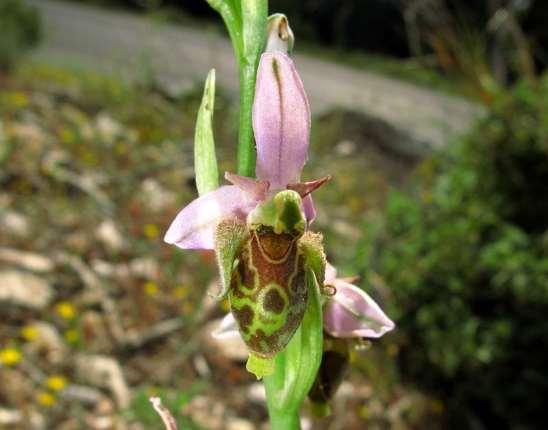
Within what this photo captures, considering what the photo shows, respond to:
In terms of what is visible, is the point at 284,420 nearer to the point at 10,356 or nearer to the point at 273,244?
the point at 273,244

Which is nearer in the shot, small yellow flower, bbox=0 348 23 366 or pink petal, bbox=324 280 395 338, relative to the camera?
pink petal, bbox=324 280 395 338

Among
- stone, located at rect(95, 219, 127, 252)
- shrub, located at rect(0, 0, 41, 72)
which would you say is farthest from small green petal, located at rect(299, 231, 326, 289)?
shrub, located at rect(0, 0, 41, 72)

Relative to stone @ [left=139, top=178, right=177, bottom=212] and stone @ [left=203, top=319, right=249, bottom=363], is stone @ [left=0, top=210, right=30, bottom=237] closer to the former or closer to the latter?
stone @ [left=139, top=178, right=177, bottom=212]

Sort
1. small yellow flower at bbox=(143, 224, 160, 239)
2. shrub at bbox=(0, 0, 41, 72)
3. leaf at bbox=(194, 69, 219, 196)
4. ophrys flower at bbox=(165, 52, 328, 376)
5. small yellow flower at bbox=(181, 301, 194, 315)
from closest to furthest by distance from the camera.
→ ophrys flower at bbox=(165, 52, 328, 376), leaf at bbox=(194, 69, 219, 196), small yellow flower at bbox=(181, 301, 194, 315), small yellow flower at bbox=(143, 224, 160, 239), shrub at bbox=(0, 0, 41, 72)

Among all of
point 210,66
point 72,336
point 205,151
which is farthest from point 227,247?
point 210,66

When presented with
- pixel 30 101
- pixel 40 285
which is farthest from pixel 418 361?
pixel 30 101

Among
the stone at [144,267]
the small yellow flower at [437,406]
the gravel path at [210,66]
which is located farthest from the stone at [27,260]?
the gravel path at [210,66]
